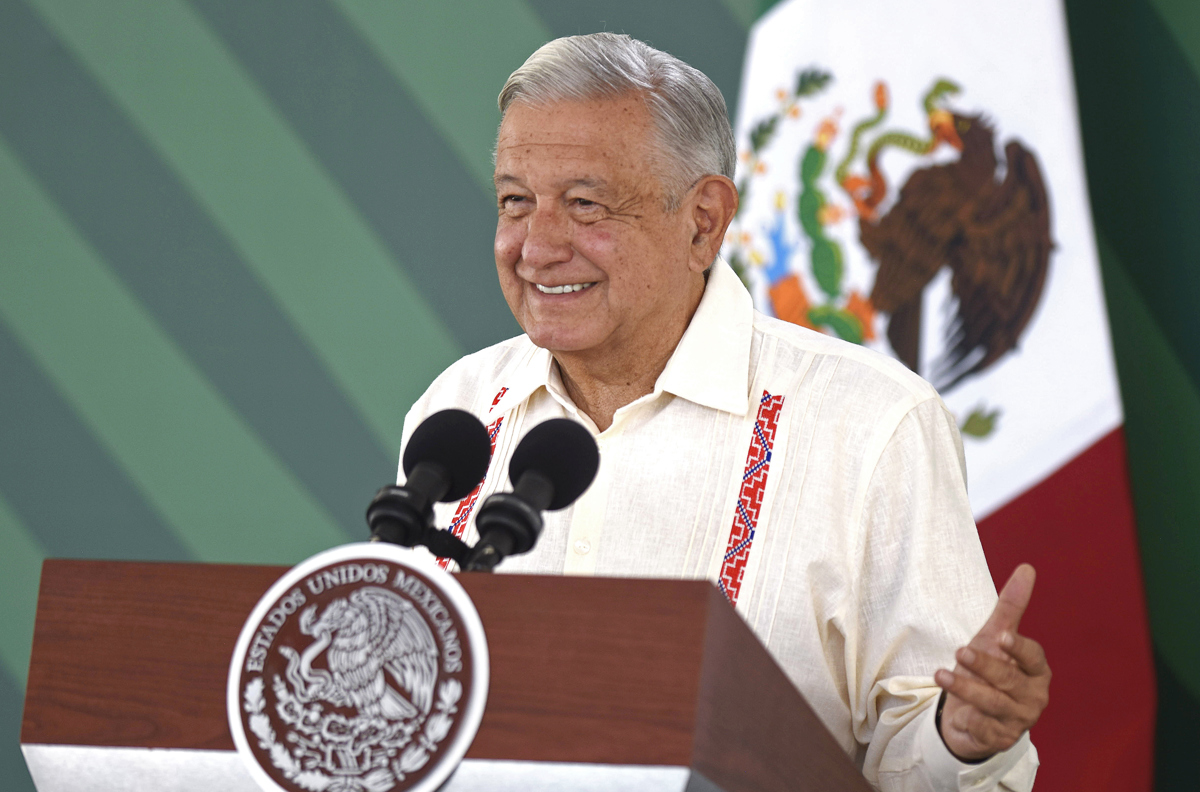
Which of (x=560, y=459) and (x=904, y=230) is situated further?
(x=904, y=230)

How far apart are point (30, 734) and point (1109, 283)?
6.79 ft

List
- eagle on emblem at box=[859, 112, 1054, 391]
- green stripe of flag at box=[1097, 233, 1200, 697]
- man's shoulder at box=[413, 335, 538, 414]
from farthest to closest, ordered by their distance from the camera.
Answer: green stripe of flag at box=[1097, 233, 1200, 697] → eagle on emblem at box=[859, 112, 1054, 391] → man's shoulder at box=[413, 335, 538, 414]

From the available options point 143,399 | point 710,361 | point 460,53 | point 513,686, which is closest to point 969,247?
point 710,361

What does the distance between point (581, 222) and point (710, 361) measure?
252mm

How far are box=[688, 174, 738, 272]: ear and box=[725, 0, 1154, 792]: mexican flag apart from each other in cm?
69

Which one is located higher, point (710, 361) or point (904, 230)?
point (710, 361)

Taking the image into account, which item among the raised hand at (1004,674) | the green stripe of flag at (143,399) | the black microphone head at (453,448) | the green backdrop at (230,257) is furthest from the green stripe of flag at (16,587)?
the raised hand at (1004,674)

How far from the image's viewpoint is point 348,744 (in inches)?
29.6

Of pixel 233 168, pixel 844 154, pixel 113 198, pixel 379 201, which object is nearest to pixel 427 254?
pixel 379 201

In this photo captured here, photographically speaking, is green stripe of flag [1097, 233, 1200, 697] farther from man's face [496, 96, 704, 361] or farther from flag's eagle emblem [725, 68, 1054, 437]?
man's face [496, 96, 704, 361]

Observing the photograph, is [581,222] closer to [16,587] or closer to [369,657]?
[369,657]

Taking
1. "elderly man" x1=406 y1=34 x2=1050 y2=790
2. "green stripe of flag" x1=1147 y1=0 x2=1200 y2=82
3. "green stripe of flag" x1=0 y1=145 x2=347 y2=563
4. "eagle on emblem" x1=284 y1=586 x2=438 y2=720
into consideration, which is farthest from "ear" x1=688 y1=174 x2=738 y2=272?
"green stripe of flag" x1=0 y1=145 x2=347 y2=563

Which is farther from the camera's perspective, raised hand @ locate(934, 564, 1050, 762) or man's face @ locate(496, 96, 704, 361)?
man's face @ locate(496, 96, 704, 361)

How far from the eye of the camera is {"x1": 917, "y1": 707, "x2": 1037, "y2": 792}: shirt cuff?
3.77 feet
